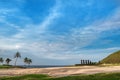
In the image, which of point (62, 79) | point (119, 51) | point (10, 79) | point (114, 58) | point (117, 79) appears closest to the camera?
point (117, 79)

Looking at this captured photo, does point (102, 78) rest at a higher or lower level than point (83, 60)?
lower

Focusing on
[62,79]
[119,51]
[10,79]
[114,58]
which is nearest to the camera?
[62,79]

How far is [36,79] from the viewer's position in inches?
1470

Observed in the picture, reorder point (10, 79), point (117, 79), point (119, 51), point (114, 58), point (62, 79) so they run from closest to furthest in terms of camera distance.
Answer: point (117, 79), point (62, 79), point (10, 79), point (114, 58), point (119, 51)

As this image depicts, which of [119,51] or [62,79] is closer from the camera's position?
[62,79]

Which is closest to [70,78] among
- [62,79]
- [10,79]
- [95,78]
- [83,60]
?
[62,79]

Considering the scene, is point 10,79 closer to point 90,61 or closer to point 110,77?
point 110,77

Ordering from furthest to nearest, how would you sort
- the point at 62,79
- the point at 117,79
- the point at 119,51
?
the point at 119,51 < the point at 62,79 < the point at 117,79

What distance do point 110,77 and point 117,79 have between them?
6.08 ft

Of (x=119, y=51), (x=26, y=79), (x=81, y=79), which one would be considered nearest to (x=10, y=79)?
(x=26, y=79)

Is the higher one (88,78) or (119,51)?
(119,51)

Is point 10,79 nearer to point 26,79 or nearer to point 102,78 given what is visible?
point 26,79

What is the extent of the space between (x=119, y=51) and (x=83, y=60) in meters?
14.0

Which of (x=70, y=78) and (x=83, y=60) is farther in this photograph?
(x=83, y=60)
